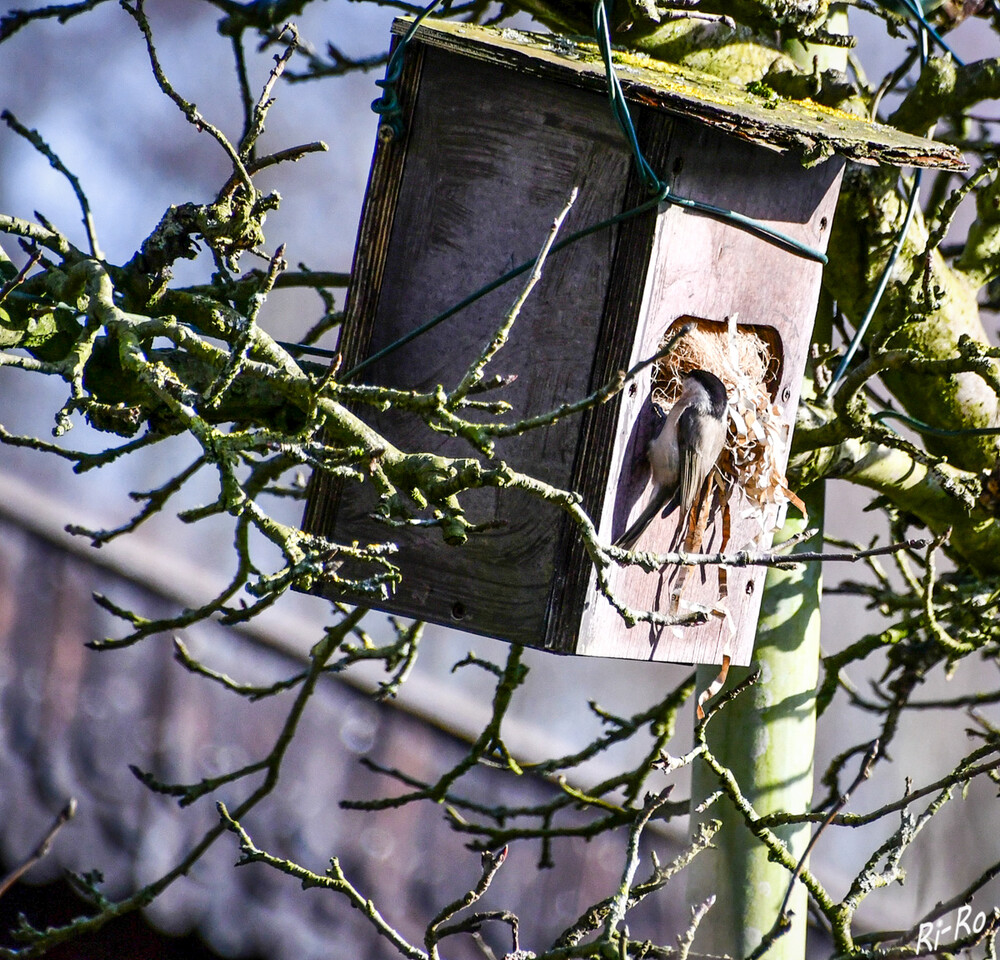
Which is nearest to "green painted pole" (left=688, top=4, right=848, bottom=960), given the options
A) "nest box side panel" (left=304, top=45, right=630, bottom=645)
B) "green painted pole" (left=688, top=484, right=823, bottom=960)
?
"green painted pole" (left=688, top=484, right=823, bottom=960)

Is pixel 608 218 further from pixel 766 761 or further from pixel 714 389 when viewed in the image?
pixel 766 761

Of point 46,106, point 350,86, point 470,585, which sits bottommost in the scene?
point 470,585

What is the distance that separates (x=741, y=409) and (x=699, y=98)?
1.37 ft

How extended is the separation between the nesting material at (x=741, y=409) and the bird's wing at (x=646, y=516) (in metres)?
0.13

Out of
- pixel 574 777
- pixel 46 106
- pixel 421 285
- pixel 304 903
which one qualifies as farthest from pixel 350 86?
pixel 421 285

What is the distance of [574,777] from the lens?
5312 mm

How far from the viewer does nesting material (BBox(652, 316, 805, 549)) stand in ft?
5.32

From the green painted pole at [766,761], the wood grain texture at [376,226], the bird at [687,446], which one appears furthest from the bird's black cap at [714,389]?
the green painted pole at [766,761]

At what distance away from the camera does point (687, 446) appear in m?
1.51

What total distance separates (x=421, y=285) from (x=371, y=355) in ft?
0.40

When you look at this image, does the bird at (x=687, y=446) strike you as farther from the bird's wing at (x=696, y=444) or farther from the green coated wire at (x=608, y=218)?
the green coated wire at (x=608, y=218)

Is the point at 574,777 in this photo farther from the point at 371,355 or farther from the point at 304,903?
the point at 371,355

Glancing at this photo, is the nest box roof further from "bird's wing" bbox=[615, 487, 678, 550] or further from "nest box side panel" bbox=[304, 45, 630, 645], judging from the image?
"bird's wing" bbox=[615, 487, 678, 550]

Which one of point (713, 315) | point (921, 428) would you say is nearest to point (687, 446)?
point (713, 315)
